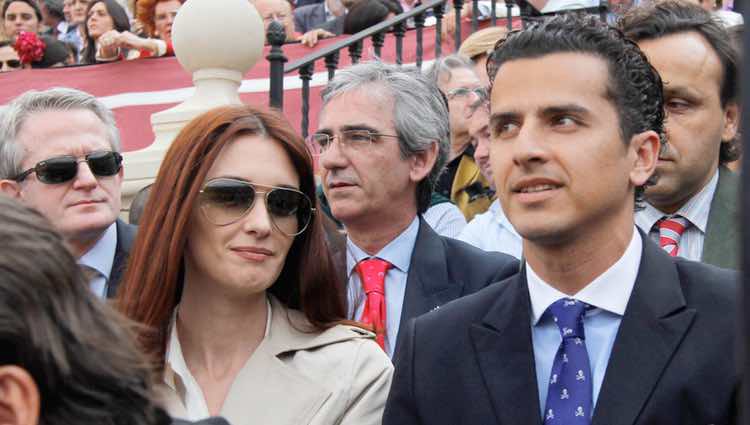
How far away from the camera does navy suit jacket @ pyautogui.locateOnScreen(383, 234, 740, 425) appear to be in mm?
2607

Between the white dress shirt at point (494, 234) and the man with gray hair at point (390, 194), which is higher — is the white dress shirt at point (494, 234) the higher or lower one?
the lower one

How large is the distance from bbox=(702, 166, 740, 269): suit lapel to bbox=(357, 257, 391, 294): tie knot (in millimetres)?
1189

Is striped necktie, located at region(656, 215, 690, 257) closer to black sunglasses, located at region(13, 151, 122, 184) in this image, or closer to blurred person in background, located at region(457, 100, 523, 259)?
blurred person in background, located at region(457, 100, 523, 259)

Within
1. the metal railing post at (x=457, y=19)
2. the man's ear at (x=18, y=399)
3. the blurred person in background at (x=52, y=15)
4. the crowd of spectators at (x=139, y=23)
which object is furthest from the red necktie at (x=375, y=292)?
the blurred person in background at (x=52, y=15)

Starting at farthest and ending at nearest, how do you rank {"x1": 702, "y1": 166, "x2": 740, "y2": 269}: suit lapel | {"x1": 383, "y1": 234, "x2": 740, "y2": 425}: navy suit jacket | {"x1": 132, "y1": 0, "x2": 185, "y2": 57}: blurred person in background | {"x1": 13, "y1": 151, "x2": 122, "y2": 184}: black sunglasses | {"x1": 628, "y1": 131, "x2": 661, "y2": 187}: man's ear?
1. {"x1": 132, "y1": 0, "x2": 185, "y2": 57}: blurred person in background
2. {"x1": 13, "y1": 151, "x2": 122, "y2": 184}: black sunglasses
3. {"x1": 702, "y1": 166, "x2": 740, "y2": 269}: suit lapel
4. {"x1": 628, "y1": 131, "x2": 661, "y2": 187}: man's ear
5. {"x1": 383, "y1": 234, "x2": 740, "y2": 425}: navy suit jacket

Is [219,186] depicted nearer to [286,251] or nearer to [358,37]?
[286,251]

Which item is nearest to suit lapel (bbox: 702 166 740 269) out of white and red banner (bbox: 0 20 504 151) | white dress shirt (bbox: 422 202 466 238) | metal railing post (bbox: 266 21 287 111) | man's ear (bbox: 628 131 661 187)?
man's ear (bbox: 628 131 661 187)

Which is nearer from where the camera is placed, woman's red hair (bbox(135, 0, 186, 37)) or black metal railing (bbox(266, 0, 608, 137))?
black metal railing (bbox(266, 0, 608, 137))

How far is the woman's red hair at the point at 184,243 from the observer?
134 inches

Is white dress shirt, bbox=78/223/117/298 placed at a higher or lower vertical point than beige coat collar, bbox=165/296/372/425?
lower

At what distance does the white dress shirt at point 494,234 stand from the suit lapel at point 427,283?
601 millimetres

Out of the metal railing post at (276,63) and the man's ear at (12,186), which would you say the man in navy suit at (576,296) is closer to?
the man's ear at (12,186)

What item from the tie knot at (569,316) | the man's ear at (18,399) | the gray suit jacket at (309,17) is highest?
the man's ear at (18,399)

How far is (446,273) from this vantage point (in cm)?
421
